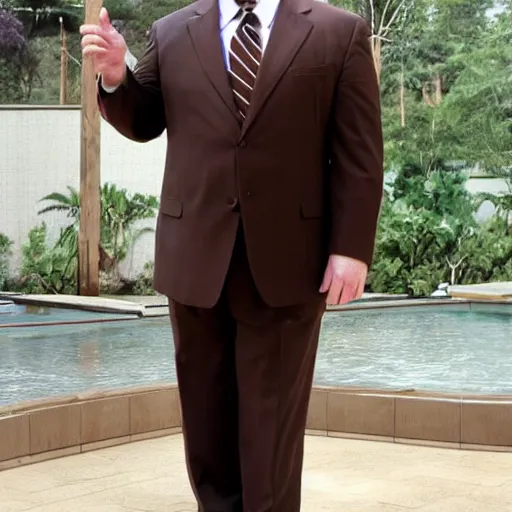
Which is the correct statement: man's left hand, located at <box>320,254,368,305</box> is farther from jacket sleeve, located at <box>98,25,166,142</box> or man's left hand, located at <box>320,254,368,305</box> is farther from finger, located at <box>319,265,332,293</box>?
jacket sleeve, located at <box>98,25,166,142</box>

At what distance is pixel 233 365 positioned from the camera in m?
1.90

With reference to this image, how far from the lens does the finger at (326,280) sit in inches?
71.8

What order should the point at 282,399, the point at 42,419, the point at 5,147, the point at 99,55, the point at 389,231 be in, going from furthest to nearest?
the point at 389,231 → the point at 5,147 → the point at 42,419 → the point at 282,399 → the point at 99,55

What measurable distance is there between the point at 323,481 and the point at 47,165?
7.91m

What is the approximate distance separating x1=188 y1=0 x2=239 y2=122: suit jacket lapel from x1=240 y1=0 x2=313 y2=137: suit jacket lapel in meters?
0.04

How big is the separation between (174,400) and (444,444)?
0.91 m

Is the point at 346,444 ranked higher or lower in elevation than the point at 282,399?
lower

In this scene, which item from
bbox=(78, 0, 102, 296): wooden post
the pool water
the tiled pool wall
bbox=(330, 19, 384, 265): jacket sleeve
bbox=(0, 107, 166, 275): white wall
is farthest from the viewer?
bbox=(0, 107, 166, 275): white wall

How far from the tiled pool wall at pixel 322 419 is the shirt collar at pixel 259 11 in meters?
1.66

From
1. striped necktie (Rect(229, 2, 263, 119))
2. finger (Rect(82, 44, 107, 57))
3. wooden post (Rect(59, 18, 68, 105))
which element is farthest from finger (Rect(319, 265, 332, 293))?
wooden post (Rect(59, 18, 68, 105))

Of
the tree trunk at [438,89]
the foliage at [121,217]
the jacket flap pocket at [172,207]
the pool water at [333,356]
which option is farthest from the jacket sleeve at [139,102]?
the tree trunk at [438,89]

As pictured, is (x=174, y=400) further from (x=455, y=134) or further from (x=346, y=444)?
(x=455, y=134)

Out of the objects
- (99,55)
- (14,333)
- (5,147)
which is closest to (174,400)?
(99,55)

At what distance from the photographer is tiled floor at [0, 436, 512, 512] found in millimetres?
2662
